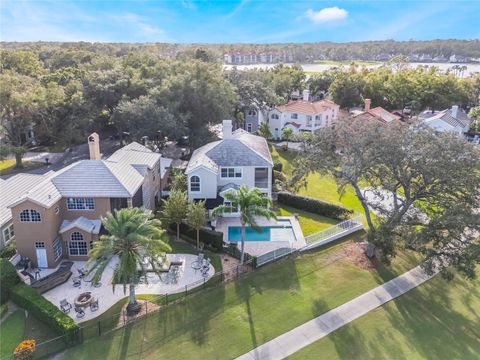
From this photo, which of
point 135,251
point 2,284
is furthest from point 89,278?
point 135,251

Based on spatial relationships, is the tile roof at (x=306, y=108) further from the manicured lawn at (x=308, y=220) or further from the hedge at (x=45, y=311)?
the hedge at (x=45, y=311)

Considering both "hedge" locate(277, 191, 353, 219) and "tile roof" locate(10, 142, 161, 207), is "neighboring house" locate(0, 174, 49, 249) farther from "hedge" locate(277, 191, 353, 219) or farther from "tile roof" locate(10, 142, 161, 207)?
"hedge" locate(277, 191, 353, 219)

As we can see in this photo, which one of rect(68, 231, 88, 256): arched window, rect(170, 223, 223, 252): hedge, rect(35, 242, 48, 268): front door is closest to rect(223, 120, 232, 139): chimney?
rect(170, 223, 223, 252): hedge

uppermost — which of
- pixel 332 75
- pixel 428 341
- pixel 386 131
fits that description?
pixel 332 75

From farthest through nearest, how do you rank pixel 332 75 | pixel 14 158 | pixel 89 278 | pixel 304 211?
pixel 332 75 → pixel 14 158 → pixel 304 211 → pixel 89 278

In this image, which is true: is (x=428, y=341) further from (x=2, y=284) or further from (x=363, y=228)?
(x=2, y=284)

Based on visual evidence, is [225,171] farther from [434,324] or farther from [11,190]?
[434,324]

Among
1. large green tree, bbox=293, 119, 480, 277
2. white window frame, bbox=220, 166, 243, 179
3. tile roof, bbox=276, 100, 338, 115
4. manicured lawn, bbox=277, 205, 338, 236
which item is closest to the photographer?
large green tree, bbox=293, 119, 480, 277
